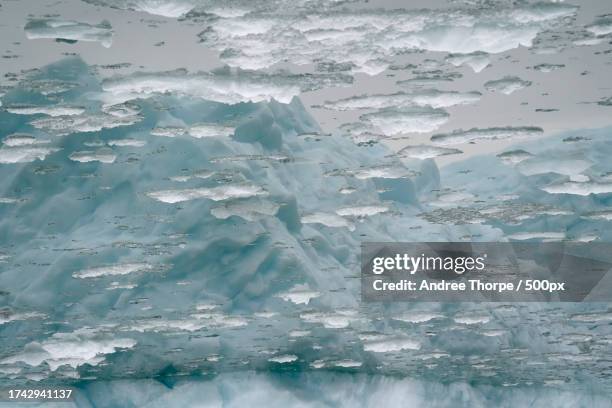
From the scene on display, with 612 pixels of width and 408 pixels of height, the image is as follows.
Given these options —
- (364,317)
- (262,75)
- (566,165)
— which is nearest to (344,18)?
(262,75)

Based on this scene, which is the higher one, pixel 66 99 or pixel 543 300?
pixel 66 99

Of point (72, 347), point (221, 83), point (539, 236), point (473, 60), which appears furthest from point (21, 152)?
point (539, 236)

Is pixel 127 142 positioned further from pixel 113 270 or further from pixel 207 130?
pixel 113 270

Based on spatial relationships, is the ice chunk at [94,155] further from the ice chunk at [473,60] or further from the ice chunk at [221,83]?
the ice chunk at [473,60]

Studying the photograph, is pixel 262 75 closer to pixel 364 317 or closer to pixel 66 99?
pixel 66 99

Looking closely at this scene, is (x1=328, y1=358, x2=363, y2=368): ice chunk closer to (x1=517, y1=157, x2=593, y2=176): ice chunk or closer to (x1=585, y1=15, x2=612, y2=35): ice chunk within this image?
(x1=517, y1=157, x2=593, y2=176): ice chunk

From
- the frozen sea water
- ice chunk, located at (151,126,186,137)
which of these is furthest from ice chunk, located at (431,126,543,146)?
ice chunk, located at (151,126,186,137)
